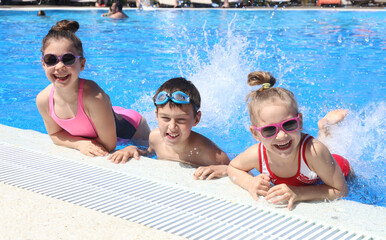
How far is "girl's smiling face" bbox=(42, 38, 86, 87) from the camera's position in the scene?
3838 mm

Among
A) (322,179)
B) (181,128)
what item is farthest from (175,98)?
(322,179)

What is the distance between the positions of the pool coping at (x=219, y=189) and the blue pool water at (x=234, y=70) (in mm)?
1376

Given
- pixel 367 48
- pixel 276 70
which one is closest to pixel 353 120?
pixel 276 70

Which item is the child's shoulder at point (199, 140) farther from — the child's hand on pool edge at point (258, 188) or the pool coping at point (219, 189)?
the child's hand on pool edge at point (258, 188)

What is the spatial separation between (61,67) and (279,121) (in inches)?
79.9

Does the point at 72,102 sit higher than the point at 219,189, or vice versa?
the point at 72,102

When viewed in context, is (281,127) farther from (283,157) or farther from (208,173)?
(208,173)

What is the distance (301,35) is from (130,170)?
1242 centimetres

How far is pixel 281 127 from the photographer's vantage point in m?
2.75

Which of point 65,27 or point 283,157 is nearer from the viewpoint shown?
point 283,157

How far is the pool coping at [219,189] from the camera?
2488mm

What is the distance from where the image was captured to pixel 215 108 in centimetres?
690

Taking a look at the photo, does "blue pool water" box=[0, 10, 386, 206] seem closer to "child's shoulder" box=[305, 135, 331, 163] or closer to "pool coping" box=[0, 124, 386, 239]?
"child's shoulder" box=[305, 135, 331, 163]

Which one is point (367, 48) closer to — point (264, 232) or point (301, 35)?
point (301, 35)
